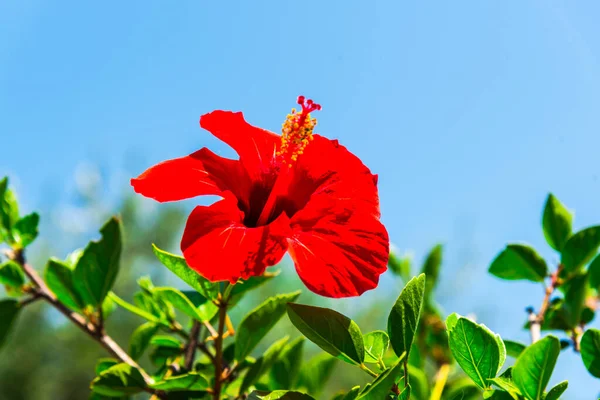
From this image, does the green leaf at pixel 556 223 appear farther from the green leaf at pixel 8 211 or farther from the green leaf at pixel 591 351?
the green leaf at pixel 8 211

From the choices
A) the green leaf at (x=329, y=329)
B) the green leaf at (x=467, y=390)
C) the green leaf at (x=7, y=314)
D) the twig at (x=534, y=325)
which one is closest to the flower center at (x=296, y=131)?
the green leaf at (x=329, y=329)

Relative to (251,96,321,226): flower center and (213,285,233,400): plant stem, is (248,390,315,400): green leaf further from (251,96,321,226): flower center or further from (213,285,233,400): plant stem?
(251,96,321,226): flower center

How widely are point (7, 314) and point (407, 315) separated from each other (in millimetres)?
898

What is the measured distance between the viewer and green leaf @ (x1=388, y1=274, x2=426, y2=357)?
0.65 m

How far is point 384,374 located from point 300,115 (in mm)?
511

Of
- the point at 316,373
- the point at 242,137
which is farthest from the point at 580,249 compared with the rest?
the point at 242,137

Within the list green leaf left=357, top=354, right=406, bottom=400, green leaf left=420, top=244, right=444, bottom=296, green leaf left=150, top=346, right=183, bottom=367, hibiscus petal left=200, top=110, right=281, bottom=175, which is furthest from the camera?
green leaf left=420, top=244, right=444, bottom=296

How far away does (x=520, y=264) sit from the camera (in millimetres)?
1229

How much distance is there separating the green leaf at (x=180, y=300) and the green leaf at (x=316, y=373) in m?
0.33

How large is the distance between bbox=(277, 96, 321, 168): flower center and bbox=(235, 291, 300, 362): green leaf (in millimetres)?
231

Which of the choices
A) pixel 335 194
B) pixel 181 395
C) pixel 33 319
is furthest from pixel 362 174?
pixel 33 319

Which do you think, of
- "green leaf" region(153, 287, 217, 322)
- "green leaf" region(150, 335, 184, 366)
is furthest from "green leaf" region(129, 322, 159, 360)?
"green leaf" region(153, 287, 217, 322)

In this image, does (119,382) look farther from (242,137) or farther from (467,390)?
(467,390)

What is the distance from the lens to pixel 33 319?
9.19 meters
